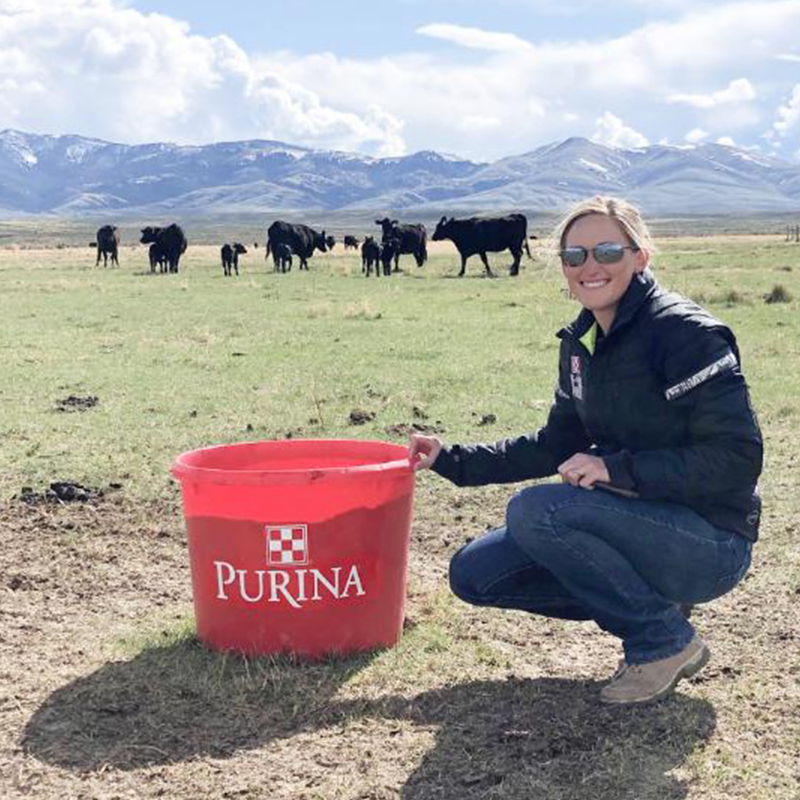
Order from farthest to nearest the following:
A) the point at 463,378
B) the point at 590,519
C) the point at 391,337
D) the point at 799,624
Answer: the point at 391,337 → the point at 463,378 → the point at 799,624 → the point at 590,519

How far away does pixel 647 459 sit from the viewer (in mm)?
3795

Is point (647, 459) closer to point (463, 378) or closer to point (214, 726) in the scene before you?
point (214, 726)

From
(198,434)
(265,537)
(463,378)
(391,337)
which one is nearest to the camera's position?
(265,537)

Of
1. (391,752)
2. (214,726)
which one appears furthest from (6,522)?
(391,752)

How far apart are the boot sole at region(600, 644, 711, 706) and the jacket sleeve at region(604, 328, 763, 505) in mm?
631

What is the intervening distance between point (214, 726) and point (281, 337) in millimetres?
12355

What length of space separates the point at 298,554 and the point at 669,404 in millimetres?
1453

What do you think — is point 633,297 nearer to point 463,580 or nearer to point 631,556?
point 631,556

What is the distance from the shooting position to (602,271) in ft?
12.9

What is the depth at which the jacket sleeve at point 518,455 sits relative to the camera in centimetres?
440

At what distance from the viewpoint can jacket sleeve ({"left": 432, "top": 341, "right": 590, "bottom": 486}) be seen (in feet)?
14.4

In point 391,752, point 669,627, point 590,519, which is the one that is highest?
point 590,519

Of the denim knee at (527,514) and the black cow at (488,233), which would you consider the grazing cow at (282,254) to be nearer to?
the black cow at (488,233)

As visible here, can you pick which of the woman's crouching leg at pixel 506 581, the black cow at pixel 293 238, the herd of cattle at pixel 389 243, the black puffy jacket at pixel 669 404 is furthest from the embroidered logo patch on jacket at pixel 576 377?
the black cow at pixel 293 238
